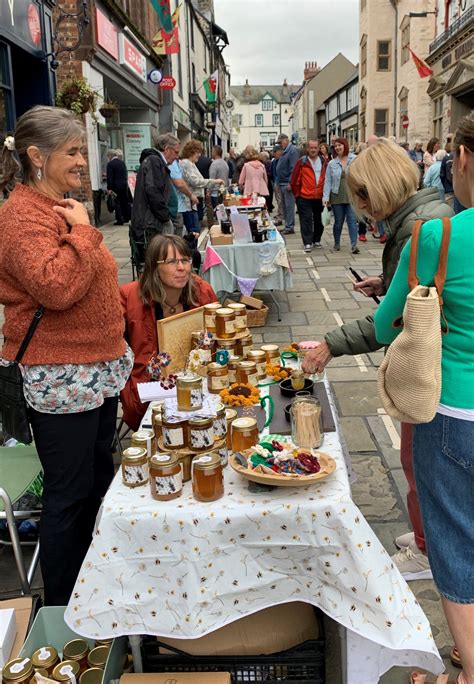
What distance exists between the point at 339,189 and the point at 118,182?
5.38 m

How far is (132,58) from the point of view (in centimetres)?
1498

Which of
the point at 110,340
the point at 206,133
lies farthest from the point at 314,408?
the point at 206,133

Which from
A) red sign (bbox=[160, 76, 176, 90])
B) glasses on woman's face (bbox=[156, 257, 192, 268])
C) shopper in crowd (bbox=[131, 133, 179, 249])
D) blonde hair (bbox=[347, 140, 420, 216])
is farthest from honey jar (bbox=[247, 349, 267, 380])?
red sign (bbox=[160, 76, 176, 90])

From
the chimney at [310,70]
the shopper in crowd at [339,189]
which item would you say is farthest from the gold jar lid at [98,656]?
the chimney at [310,70]

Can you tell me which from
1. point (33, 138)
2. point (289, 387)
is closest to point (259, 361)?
point (289, 387)

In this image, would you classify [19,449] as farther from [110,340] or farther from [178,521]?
[178,521]

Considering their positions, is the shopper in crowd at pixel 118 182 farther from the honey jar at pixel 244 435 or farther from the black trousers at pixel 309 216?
the honey jar at pixel 244 435

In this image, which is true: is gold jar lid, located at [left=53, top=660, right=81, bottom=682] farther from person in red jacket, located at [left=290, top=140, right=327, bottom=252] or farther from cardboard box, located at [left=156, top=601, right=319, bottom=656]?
person in red jacket, located at [left=290, top=140, right=327, bottom=252]

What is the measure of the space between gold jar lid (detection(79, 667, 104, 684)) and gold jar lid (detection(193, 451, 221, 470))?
0.76 metres

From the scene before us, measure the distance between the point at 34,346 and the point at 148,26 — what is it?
60.2 ft

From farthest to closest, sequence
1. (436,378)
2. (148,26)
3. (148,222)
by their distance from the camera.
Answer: (148,26) < (148,222) < (436,378)

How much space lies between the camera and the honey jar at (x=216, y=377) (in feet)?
8.70

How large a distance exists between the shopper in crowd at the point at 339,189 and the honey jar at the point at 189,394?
826cm

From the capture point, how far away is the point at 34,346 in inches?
86.2
